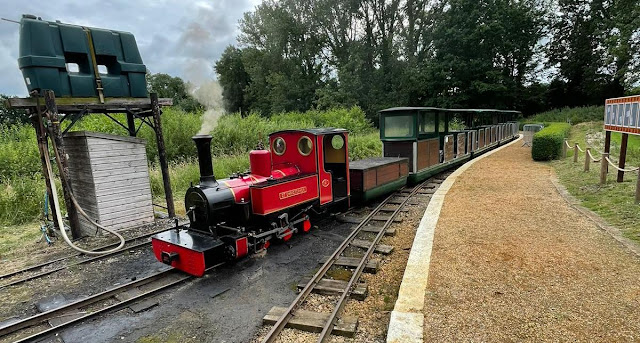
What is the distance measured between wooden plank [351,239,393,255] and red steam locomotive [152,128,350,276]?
46.6 inches

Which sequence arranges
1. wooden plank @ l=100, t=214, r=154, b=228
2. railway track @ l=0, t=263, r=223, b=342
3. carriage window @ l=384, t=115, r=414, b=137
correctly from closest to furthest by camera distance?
railway track @ l=0, t=263, r=223, b=342 < wooden plank @ l=100, t=214, r=154, b=228 < carriage window @ l=384, t=115, r=414, b=137

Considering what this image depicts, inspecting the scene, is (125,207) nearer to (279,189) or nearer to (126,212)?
(126,212)

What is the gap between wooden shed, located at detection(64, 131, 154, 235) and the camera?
7.44 metres

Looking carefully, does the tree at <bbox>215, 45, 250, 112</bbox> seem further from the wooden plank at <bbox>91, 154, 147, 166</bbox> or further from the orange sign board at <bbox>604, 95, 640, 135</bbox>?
the orange sign board at <bbox>604, 95, 640, 135</bbox>

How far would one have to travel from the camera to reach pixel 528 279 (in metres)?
4.44

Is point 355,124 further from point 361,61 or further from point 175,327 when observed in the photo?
point 175,327

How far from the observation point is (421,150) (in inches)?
428

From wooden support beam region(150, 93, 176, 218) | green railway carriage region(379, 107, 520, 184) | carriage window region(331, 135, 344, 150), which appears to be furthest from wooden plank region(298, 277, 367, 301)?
green railway carriage region(379, 107, 520, 184)

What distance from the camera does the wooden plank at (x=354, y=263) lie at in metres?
5.33

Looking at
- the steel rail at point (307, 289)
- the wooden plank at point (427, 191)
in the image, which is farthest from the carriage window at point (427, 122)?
the steel rail at point (307, 289)

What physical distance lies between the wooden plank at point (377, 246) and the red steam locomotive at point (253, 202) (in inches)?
46.6

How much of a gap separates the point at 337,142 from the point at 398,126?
3.76m

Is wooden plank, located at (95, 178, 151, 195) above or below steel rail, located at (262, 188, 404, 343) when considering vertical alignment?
above

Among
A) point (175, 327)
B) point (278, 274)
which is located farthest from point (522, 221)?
point (175, 327)
